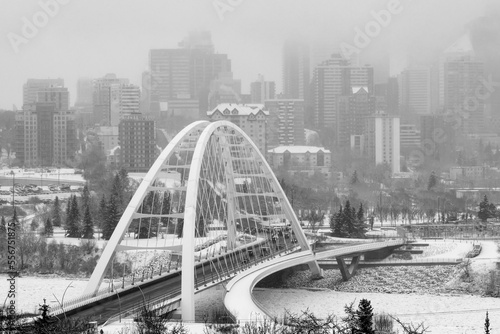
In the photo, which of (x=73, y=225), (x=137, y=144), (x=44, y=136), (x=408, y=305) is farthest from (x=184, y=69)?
(x=408, y=305)

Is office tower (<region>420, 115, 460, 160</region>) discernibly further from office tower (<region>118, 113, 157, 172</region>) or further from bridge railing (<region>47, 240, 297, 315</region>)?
bridge railing (<region>47, 240, 297, 315</region>)

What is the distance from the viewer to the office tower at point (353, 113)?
136 m

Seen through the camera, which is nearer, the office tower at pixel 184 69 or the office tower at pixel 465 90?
the office tower at pixel 465 90

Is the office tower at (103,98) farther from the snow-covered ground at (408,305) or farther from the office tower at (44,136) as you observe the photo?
the snow-covered ground at (408,305)

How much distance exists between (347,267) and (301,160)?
64.2 m

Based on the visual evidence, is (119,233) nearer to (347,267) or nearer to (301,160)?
(347,267)

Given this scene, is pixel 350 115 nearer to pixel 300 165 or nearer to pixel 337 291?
pixel 300 165

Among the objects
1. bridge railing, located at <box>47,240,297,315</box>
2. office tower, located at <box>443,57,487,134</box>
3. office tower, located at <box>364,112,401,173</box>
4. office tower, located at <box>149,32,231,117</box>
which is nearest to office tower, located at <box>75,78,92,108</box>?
office tower, located at <box>149,32,231,117</box>

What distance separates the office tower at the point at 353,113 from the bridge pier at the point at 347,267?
86084 millimetres

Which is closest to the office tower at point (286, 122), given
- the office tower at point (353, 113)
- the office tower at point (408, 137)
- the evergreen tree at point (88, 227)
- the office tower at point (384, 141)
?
the office tower at point (353, 113)

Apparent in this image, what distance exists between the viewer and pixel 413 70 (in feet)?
525

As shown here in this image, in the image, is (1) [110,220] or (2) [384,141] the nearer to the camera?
(1) [110,220]

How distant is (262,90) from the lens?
162 metres

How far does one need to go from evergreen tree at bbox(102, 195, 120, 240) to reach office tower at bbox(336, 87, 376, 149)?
8214cm
